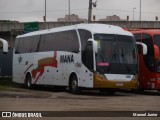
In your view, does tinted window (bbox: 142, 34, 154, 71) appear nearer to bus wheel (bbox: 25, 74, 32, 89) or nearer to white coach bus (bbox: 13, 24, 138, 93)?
white coach bus (bbox: 13, 24, 138, 93)

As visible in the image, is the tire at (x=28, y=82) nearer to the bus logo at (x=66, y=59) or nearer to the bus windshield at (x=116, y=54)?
the bus logo at (x=66, y=59)

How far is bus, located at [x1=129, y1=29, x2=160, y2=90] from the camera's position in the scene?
26641mm

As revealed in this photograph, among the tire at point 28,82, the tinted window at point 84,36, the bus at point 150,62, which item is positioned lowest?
the tire at point 28,82

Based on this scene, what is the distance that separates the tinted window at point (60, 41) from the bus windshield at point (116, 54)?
1489 millimetres

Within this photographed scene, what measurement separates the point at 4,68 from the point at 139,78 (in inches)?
758

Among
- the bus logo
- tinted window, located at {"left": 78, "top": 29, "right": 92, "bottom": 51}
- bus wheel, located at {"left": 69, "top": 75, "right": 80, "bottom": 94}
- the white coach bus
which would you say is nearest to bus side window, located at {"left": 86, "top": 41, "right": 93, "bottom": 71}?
the white coach bus

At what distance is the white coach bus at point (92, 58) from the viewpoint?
24234mm

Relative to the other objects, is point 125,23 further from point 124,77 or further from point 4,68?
point 124,77

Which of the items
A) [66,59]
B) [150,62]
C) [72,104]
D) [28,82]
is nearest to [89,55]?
[66,59]

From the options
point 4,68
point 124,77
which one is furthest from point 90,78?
point 4,68

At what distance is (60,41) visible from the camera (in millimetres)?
27531

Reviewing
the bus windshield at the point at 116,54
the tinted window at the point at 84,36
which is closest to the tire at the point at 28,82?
the tinted window at the point at 84,36

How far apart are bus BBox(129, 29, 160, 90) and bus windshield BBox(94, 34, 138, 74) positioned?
5.72 feet

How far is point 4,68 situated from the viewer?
4481 cm
